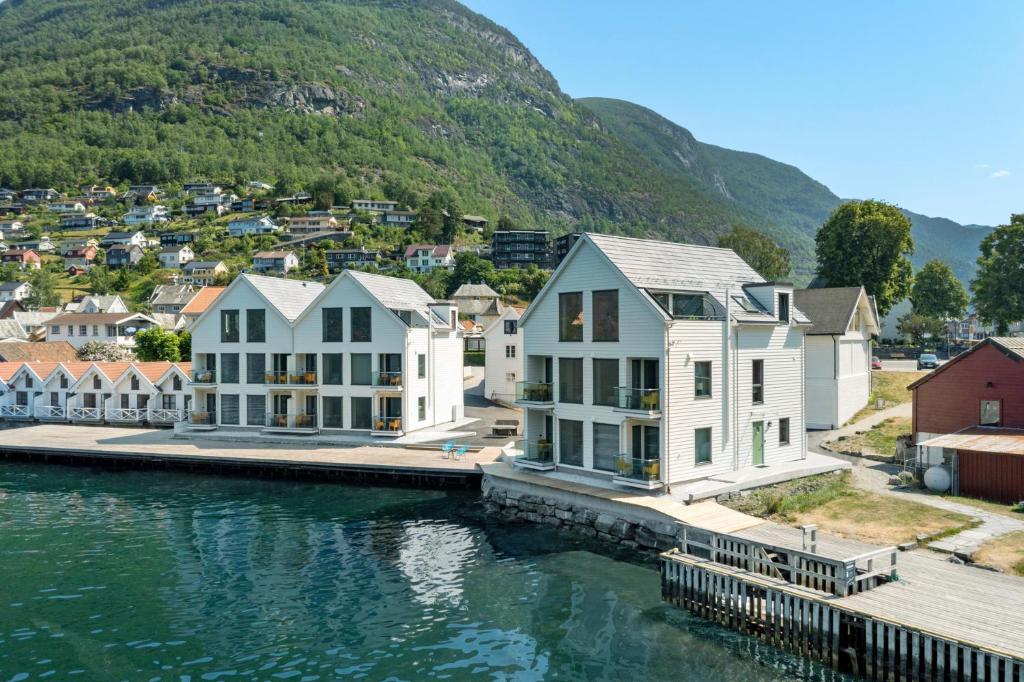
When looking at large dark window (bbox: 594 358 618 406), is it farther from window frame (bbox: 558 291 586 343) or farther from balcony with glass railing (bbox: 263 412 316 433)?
balcony with glass railing (bbox: 263 412 316 433)

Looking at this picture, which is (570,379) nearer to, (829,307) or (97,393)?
(829,307)

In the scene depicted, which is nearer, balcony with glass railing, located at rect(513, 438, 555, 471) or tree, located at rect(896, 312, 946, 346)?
balcony with glass railing, located at rect(513, 438, 555, 471)

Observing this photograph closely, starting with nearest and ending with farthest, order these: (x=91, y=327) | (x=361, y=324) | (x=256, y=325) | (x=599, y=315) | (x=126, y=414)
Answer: (x=599, y=315), (x=361, y=324), (x=256, y=325), (x=126, y=414), (x=91, y=327)

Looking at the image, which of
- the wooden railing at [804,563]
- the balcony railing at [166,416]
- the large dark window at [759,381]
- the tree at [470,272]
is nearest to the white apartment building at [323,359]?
the balcony railing at [166,416]

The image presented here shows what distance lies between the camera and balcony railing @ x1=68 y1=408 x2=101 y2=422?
186 feet

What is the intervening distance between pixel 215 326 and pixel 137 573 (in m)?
26.4

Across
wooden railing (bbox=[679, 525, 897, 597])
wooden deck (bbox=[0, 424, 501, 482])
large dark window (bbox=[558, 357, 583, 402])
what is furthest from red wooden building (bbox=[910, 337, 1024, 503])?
wooden deck (bbox=[0, 424, 501, 482])

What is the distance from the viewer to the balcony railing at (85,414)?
56688 mm

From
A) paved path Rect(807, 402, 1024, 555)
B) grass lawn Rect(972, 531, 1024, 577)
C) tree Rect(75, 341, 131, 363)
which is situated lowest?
grass lawn Rect(972, 531, 1024, 577)

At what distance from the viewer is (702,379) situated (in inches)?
1206

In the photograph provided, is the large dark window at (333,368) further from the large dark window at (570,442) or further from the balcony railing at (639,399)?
the balcony railing at (639,399)

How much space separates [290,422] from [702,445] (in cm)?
2755

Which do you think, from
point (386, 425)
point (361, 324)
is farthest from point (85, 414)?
point (386, 425)

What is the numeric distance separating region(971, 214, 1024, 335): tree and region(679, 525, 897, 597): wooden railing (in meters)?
52.7
